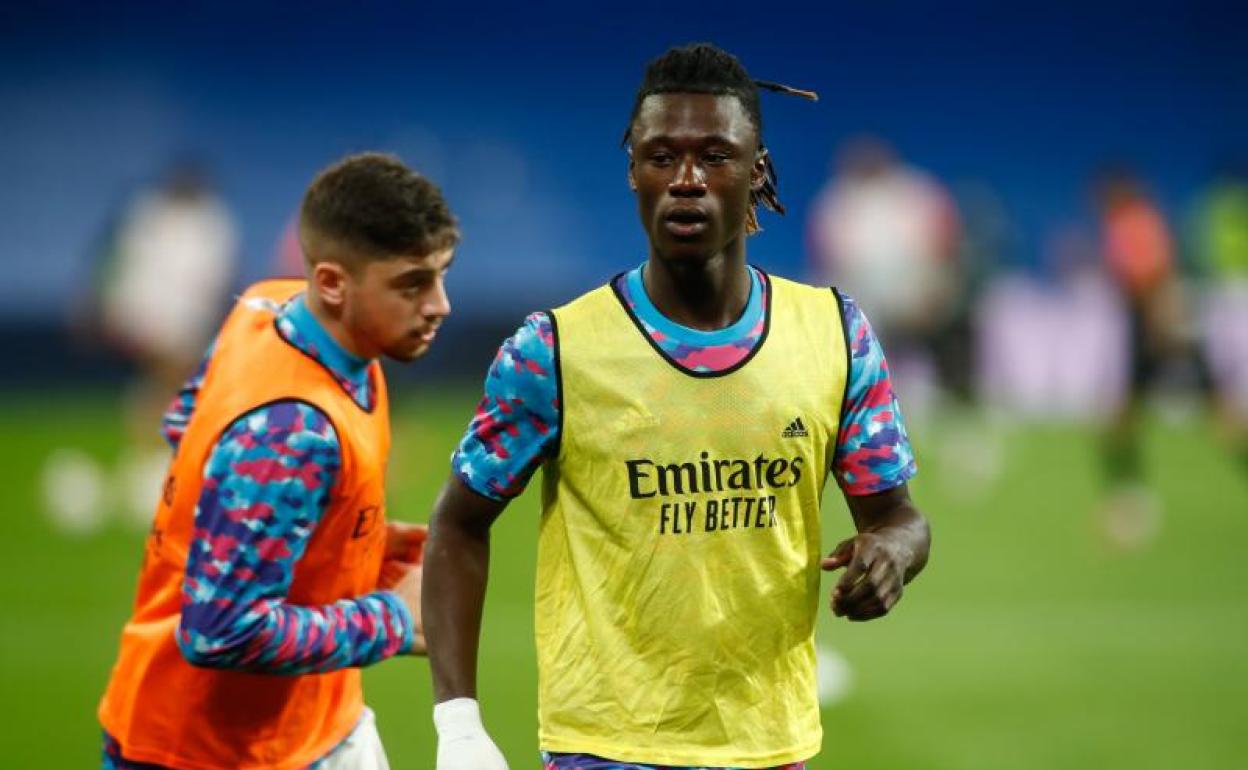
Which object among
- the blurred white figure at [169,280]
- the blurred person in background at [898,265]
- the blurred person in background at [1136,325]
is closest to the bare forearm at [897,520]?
the blurred person in background at [1136,325]

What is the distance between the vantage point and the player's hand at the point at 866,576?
293cm

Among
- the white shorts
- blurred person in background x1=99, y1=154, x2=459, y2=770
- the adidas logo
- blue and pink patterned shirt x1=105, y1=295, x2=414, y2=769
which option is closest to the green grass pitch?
the white shorts

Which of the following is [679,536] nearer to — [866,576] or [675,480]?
[675,480]

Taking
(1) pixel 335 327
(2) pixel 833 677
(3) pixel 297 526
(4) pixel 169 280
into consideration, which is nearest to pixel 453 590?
(3) pixel 297 526

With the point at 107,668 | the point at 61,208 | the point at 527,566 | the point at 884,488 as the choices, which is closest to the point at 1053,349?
the point at 527,566

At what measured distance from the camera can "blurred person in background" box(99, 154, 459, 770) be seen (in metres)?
3.38

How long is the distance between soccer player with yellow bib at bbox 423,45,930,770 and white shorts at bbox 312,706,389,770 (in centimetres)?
74

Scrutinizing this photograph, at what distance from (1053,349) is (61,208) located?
919cm

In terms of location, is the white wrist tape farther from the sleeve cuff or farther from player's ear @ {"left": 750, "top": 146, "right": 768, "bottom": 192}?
player's ear @ {"left": 750, "top": 146, "right": 768, "bottom": 192}

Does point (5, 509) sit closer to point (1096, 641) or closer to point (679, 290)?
point (1096, 641)

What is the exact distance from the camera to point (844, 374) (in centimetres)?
320

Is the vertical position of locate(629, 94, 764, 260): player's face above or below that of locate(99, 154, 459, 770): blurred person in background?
above

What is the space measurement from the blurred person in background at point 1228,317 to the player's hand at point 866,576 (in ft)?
41.7

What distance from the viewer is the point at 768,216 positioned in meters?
15.7
